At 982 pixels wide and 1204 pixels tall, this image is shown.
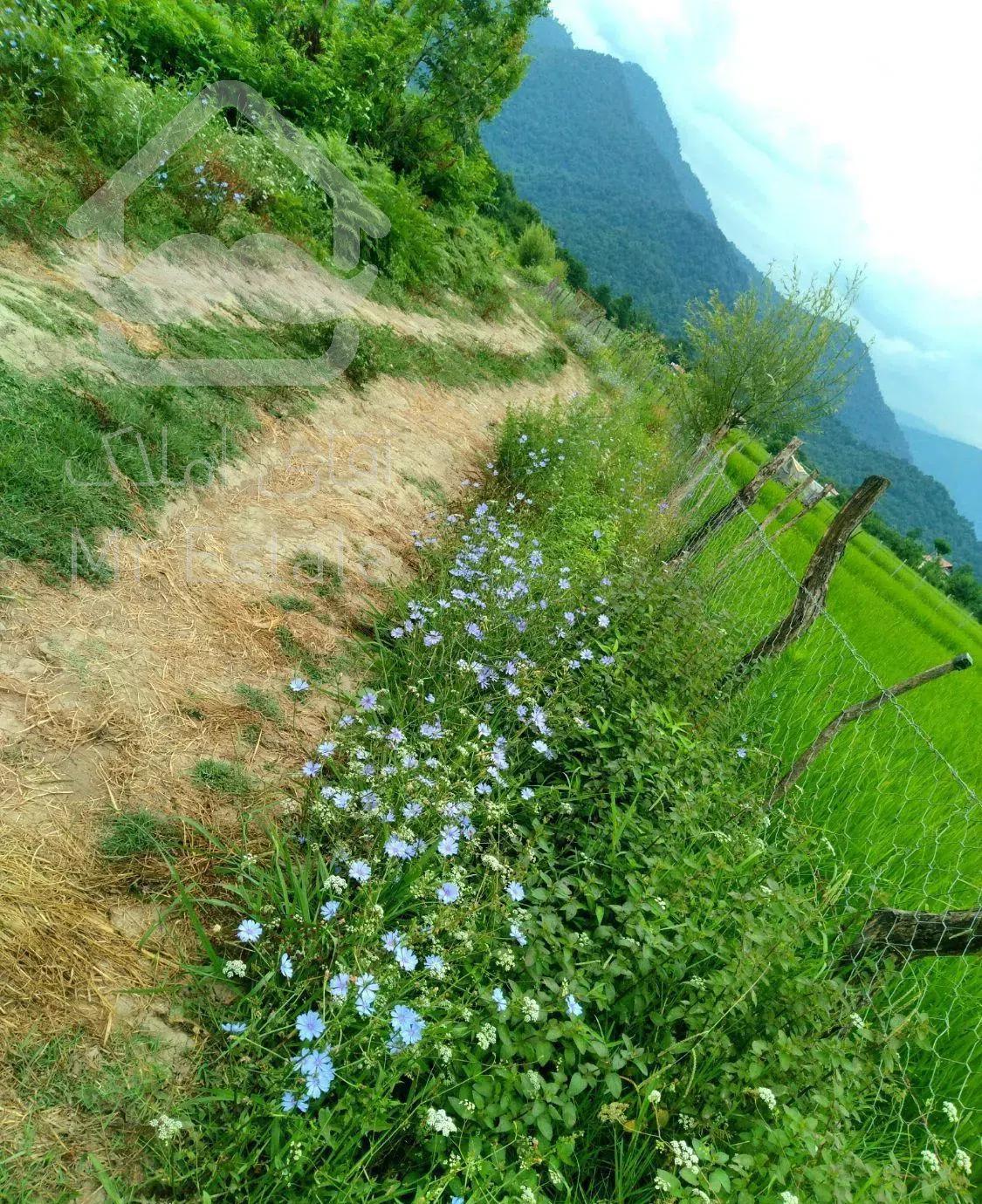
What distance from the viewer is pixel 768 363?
40.6 ft

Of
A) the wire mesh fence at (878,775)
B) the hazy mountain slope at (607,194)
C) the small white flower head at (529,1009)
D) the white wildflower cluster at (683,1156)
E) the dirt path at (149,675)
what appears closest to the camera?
the white wildflower cluster at (683,1156)

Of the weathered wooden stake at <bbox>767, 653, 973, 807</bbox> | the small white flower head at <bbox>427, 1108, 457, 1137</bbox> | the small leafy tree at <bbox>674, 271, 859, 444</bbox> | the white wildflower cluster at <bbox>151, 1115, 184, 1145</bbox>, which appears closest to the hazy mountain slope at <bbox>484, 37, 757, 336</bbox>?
the small leafy tree at <bbox>674, 271, 859, 444</bbox>

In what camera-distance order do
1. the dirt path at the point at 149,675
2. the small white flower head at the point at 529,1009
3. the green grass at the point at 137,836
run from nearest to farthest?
the small white flower head at the point at 529,1009 → the dirt path at the point at 149,675 → the green grass at the point at 137,836

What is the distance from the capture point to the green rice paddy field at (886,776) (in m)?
2.44

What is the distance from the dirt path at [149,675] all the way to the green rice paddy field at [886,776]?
2385mm

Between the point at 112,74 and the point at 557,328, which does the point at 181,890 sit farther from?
the point at 557,328

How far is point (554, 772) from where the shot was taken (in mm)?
2834

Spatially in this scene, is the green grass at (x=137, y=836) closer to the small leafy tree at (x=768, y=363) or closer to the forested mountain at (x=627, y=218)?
the small leafy tree at (x=768, y=363)

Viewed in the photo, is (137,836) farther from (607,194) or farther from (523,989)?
(607,194)

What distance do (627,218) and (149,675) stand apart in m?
165

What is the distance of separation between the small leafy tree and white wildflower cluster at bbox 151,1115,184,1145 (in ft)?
40.7

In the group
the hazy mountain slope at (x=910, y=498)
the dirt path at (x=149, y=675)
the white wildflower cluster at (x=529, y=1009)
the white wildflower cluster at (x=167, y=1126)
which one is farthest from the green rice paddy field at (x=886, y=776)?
the hazy mountain slope at (x=910, y=498)

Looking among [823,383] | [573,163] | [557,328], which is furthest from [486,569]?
[573,163]

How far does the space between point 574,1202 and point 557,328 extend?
1923 centimetres
